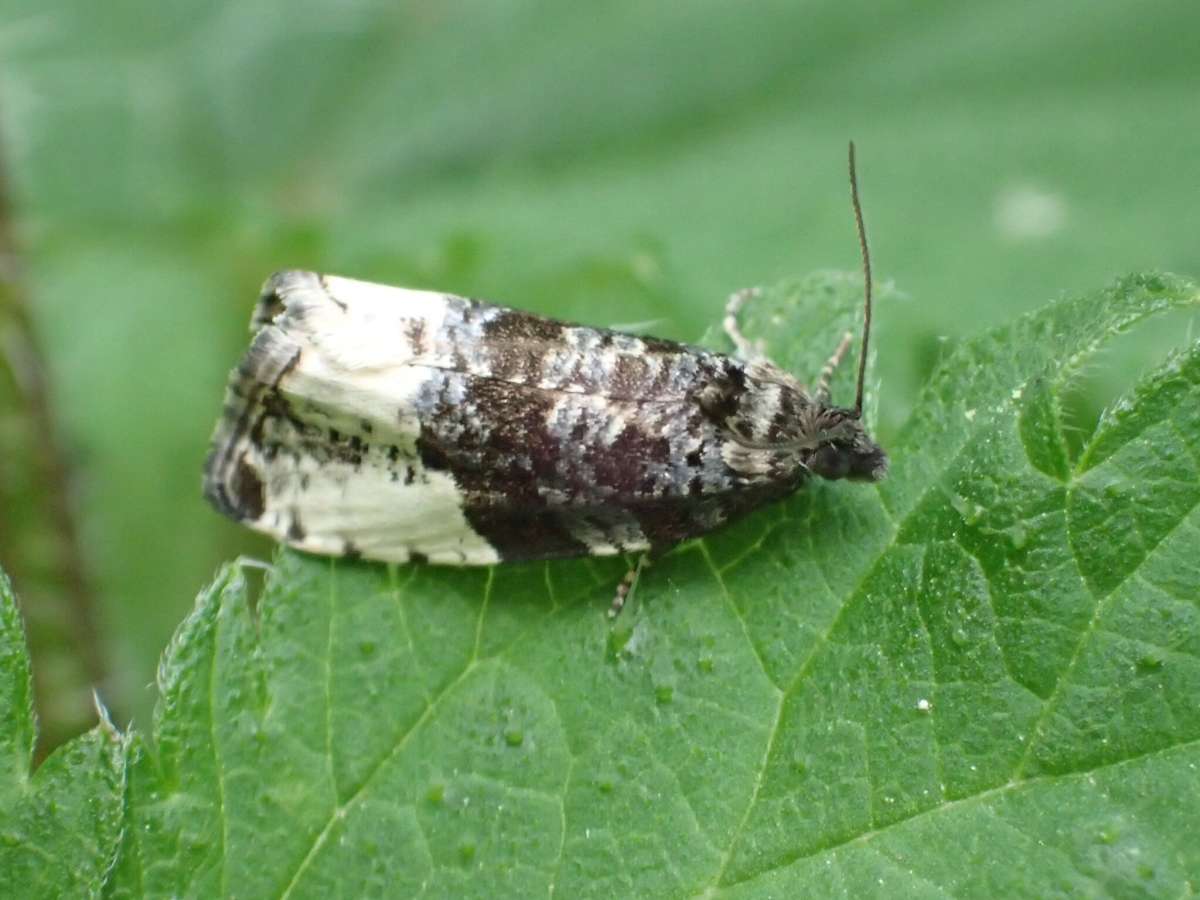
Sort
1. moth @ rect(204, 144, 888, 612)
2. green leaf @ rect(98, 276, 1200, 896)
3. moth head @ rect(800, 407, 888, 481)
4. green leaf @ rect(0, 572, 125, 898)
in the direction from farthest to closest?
moth @ rect(204, 144, 888, 612), moth head @ rect(800, 407, 888, 481), green leaf @ rect(0, 572, 125, 898), green leaf @ rect(98, 276, 1200, 896)

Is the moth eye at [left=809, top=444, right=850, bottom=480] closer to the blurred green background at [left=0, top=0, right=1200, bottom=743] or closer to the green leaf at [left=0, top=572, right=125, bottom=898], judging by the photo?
the blurred green background at [left=0, top=0, right=1200, bottom=743]

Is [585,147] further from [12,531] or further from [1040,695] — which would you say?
[1040,695]

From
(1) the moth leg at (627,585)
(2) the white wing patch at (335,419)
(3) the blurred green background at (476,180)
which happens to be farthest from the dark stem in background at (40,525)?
(1) the moth leg at (627,585)

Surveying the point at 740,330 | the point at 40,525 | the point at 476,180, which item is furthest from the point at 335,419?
the point at 476,180

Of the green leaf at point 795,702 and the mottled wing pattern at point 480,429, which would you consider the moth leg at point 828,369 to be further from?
the green leaf at point 795,702

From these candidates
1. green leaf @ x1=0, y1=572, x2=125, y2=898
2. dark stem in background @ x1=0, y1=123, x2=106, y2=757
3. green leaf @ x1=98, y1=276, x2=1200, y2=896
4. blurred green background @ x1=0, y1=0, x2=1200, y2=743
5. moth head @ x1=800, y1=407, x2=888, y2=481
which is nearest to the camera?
green leaf @ x1=98, y1=276, x2=1200, y2=896

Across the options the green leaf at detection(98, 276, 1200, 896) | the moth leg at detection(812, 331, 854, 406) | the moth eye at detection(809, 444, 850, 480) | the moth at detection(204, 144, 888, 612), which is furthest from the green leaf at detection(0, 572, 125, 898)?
the moth leg at detection(812, 331, 854, 406)
